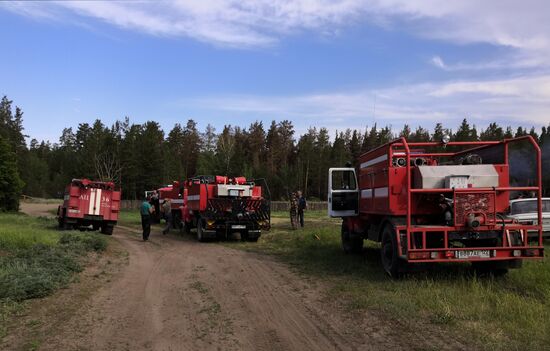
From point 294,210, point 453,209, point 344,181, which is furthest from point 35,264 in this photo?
point 294,210

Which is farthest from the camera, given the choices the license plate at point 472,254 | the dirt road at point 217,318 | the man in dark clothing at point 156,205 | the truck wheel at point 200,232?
the man in dark clothing at point 156,205

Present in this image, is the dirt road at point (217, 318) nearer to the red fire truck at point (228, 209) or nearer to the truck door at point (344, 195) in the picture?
the truck door at point (344, 195)

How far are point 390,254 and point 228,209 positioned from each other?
9789mm

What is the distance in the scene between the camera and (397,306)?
7281mm

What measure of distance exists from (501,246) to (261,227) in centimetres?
1092

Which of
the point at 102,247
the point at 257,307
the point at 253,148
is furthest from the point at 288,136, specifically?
the point at 257,307

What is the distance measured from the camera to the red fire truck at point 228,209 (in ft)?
60.7

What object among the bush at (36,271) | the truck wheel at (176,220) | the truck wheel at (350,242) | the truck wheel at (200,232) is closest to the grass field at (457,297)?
the truck wheel at (350,242)

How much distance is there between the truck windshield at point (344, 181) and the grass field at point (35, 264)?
22.7 ft

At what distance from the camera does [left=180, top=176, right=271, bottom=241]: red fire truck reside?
18500 millimetres

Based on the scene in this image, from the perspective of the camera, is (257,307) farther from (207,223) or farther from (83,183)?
(83,183)

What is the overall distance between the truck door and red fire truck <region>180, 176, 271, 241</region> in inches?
237

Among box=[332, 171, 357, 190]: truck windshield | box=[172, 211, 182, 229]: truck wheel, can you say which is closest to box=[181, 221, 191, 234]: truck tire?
box=[172, 211, 182, 229]: truck wheel

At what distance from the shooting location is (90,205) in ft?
71.4
